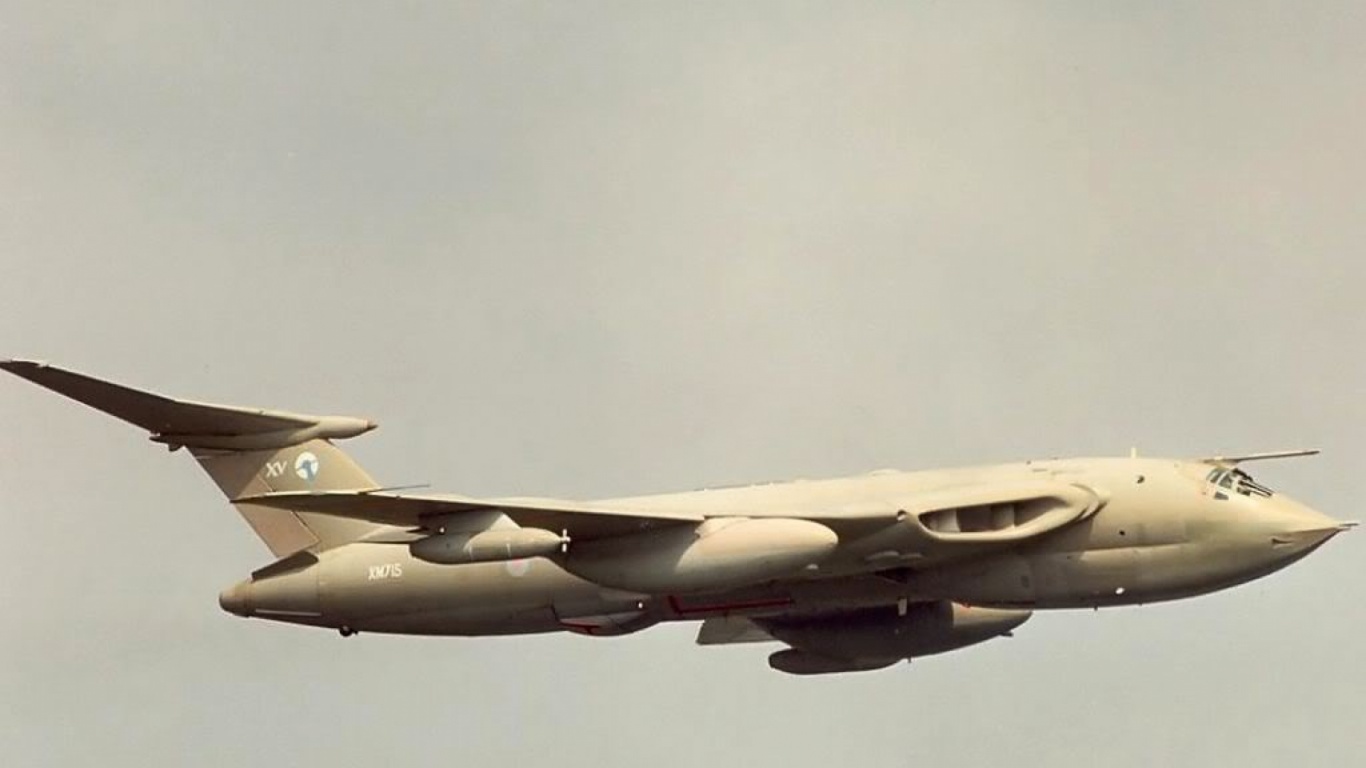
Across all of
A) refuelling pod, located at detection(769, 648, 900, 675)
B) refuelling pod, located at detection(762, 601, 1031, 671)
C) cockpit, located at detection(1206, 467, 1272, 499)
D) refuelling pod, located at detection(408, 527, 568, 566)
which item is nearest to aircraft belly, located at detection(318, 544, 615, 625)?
refuelling pod, located at detection(408, 527, 568, 566)

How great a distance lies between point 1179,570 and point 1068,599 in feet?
5.55

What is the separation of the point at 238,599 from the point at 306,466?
2.75m

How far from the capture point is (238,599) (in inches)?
1478

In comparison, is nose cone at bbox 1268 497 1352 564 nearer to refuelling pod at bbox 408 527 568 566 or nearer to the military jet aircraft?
the military jet aircraft

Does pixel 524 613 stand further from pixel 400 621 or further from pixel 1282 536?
pixel 1282 536

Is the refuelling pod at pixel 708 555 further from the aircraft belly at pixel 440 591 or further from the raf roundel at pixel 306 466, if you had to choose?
the raf roundel at pixel 306 466

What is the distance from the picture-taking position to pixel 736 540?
109ft

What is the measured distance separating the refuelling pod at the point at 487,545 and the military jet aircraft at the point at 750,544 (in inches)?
1.1

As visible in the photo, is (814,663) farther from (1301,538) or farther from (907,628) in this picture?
(1301,538)

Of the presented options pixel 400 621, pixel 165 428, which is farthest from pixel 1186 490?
pixel 165 428

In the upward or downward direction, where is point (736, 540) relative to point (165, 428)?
downward

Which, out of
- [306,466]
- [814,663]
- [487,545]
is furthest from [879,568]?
[306,466]

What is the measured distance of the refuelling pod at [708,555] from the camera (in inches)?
1308

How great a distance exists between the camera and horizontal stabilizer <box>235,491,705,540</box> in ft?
107
